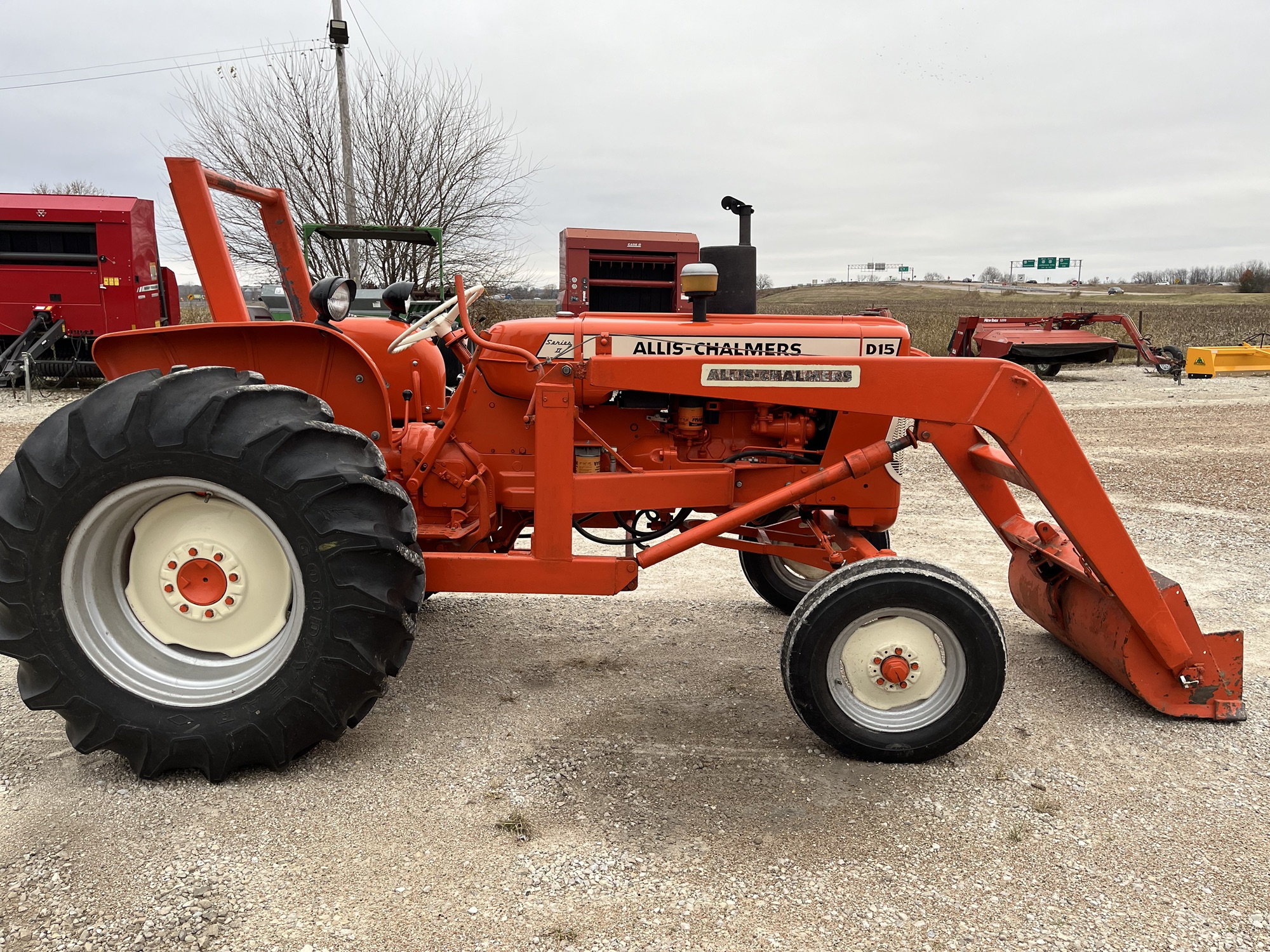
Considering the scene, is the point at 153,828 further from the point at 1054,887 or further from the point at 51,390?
the point at 51,390

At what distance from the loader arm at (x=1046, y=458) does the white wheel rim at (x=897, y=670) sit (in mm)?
603

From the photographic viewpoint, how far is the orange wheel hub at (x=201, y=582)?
292 centimetres

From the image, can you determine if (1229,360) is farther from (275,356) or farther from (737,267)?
(275,356)

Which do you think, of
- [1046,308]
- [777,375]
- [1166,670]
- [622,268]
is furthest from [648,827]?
[1046,308]

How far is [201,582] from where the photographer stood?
2.94 meters

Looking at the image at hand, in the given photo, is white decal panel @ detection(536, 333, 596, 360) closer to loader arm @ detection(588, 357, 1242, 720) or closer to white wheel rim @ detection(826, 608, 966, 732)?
loader arm @ detection(588, 357, 1242, 720)

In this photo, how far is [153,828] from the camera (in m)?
2.55

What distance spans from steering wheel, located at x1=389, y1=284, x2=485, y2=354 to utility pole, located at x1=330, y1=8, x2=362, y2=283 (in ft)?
32.1

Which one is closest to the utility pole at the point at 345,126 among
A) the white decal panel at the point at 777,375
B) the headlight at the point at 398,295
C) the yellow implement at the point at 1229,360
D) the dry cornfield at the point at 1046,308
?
the dry cornfield at the point at 1046,308

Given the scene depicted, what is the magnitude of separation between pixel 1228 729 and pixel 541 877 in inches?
98.3

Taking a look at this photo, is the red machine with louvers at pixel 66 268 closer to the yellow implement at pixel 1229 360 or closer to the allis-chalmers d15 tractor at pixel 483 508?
the allis-chalmers d15 tractor at pixel 483 508

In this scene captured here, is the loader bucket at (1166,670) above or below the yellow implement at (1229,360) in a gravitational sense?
below

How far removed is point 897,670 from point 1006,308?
38.9 m

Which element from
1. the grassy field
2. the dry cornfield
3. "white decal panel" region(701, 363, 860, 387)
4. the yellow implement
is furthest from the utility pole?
the yellow implement
